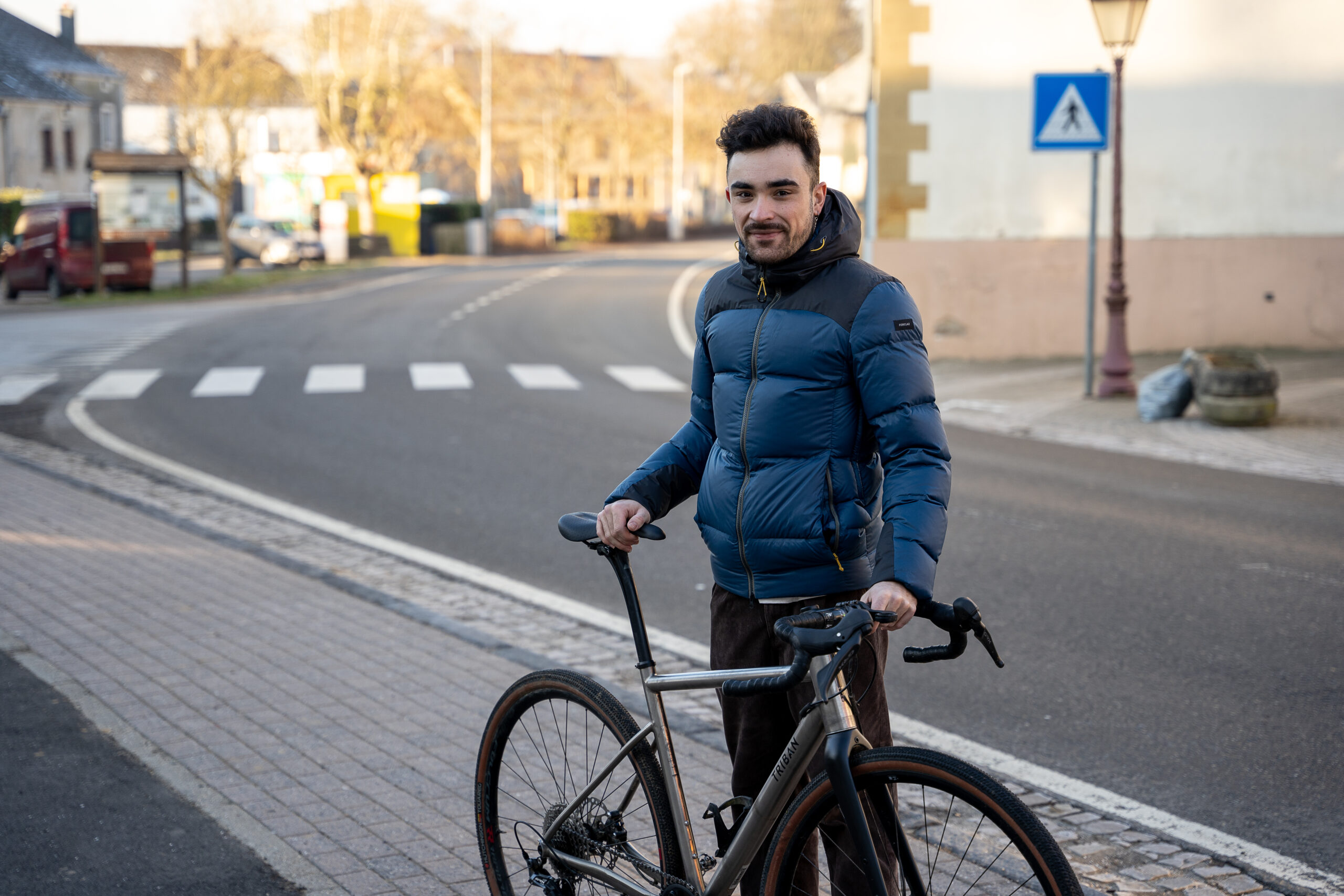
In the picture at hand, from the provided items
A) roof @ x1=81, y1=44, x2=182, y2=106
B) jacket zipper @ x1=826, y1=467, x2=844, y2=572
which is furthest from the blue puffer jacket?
roof @ x1=81, y1=44, x2=182, y2=106

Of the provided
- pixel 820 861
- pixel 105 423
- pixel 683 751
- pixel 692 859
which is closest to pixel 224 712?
pixel 683 751

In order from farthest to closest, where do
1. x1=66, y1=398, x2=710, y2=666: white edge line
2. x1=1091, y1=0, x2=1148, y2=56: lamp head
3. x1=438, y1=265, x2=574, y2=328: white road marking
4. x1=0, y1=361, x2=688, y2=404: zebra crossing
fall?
x1=438, y1=265, x2=574, y2=328: white road marking → x1=0, y1=361, x2=688, y2=404: zebra crossing → x1=1091, y1=0, x2=1148, y2=56: lamp head → x1=66, y1=398, x2=710, y2=666: white edge line

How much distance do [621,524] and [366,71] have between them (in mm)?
56493

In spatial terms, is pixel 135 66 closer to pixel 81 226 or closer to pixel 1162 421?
pixel 81 226

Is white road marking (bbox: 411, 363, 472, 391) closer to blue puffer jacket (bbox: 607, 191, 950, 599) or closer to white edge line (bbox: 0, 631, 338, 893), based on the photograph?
white edge line (bbox: 0, 631, 338, 893)

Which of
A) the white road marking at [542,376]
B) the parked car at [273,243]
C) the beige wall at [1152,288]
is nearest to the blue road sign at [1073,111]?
the beige wall at [1152,288]

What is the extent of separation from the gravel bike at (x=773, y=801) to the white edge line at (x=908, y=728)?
170 centimetres

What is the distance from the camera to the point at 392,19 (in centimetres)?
5638

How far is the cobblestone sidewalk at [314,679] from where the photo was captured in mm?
4070

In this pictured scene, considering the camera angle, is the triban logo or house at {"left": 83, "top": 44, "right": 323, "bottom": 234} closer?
the triban logo

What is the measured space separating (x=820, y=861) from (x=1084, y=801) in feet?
6.91

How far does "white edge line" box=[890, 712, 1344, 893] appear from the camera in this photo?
3.93 m

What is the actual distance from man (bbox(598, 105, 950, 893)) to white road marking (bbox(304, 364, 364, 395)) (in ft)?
43.2

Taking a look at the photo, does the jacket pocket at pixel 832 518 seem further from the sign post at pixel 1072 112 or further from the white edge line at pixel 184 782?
the sign post at pixel 1072 112
